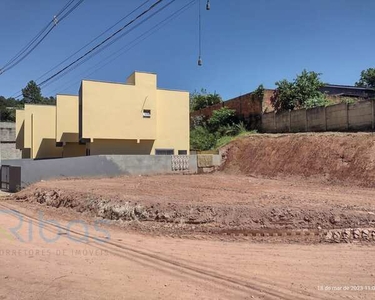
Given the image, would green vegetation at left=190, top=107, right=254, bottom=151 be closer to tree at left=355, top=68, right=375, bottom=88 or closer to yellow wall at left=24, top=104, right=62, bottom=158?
yellow wall at left=24, top=104, right=62, bottom=158

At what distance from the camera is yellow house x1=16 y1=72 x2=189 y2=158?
24031mm

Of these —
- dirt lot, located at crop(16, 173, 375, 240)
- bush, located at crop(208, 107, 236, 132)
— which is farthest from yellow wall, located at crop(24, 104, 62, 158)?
dirt lot, located at crop(16, 173, 375, 240)

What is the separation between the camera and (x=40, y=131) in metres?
32.4

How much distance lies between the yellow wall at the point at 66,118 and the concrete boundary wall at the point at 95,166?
6.57 m

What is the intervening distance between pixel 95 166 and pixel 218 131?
13.7 meters

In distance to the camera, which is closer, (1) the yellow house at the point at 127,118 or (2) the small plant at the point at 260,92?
(1) the yellow house at the point at 127,118

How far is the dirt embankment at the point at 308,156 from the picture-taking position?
17.2 meters

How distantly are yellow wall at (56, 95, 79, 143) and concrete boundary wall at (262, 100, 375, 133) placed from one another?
16106 mm

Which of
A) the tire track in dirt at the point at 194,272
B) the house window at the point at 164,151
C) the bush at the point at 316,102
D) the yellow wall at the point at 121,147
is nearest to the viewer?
the tire track in dirt at the point at 194,272

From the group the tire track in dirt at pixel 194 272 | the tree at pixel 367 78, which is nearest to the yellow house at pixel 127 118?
the tire track in dirt at pixel 194 272

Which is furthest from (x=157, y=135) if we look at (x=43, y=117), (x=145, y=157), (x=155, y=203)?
(x=155, y=203)

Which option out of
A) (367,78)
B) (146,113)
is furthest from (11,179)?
(367,78)

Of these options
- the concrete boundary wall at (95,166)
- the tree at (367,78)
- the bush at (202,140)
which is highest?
the tree at (367,78)
